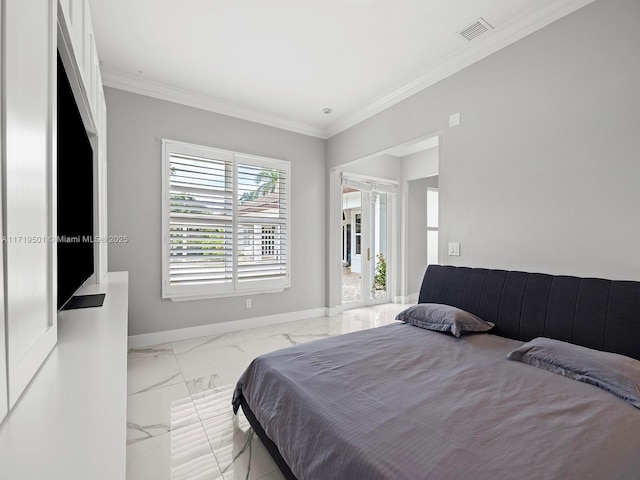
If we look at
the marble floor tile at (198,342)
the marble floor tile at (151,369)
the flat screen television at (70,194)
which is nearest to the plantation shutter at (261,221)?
the marble floor tile at (198,342)

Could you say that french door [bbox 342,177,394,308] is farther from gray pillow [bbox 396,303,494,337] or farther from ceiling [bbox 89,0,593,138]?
gray pillow [bbox 396,303,494,337]

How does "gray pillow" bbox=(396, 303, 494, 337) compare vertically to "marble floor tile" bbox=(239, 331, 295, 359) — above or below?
above

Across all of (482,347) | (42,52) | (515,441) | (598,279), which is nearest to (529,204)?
(598,279)

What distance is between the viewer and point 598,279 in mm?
2014

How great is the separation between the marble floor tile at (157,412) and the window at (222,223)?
4.38ft

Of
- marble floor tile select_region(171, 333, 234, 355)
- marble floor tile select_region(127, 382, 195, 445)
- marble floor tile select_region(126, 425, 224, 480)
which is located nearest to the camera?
marble floor tile select_region(126, 425, 224, 480)

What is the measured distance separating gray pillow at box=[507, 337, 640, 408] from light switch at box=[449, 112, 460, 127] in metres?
2.03

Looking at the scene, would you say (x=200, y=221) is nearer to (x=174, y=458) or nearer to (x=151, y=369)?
(x=151, y=369)

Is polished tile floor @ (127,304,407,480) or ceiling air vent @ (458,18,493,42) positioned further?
ceiling air vent @ (458,18,493,42)

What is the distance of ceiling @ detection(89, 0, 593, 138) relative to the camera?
2320 mm

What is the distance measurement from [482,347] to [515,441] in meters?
1.04

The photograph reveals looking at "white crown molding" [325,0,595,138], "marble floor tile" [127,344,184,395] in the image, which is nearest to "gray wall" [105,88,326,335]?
"marble floor tile" [127,344,184,395]

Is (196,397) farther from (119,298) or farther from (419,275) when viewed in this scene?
(419,275)

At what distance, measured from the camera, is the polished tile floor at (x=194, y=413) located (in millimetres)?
1687
